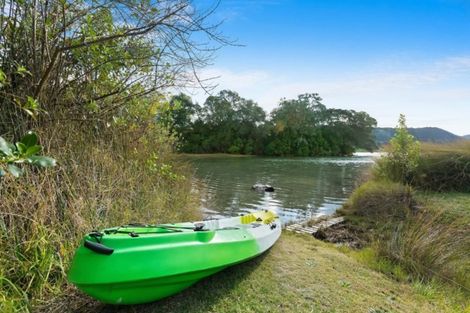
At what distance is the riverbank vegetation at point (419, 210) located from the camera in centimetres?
377

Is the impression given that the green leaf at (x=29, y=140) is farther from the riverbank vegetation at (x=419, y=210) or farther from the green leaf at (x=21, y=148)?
the riverbank vegetation at (x=419, y=210)

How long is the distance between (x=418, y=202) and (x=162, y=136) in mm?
6834

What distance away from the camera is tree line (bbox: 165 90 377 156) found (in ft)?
150

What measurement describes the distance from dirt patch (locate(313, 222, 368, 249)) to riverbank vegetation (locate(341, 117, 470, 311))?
0.22 metres

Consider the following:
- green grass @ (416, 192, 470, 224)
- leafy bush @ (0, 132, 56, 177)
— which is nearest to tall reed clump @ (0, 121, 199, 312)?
leafy bush @ (0, 132, 56, 177)

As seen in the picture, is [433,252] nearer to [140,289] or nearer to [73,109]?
[140,289]

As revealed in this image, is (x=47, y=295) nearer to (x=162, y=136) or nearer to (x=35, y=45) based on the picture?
(x=35, y=45)

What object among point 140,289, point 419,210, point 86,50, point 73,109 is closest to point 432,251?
point 140,289

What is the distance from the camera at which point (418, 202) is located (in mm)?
7875

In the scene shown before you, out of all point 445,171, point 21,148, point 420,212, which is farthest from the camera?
point 445,171

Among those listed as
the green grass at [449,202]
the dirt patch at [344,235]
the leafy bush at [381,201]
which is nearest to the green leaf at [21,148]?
the dirt patch at [344,235]

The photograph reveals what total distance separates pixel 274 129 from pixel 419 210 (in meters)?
42.9

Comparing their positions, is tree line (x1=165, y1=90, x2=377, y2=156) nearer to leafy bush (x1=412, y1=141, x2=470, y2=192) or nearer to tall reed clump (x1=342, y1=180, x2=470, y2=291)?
leafy bush (x1=412, y1=141, x2=470, y2=192)

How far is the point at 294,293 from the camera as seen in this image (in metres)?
2.62
